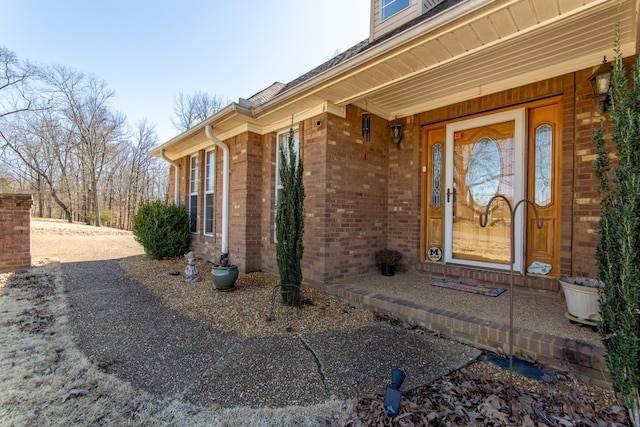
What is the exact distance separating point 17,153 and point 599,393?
100 ft

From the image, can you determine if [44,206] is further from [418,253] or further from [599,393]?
[599,393]

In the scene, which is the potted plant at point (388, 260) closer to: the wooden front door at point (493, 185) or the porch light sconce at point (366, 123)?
the wooden front door at point (493, 185)

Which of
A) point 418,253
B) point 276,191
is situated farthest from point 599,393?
point 276,191

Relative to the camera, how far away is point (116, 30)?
9398mm

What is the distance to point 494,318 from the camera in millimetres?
2871

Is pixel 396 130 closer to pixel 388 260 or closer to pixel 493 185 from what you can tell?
pixel 493 185

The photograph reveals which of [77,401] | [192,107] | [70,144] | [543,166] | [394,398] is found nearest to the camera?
→ [394,398]

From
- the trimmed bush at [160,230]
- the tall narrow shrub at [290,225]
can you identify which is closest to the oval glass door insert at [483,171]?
the tall narrow shrub at [290,225]

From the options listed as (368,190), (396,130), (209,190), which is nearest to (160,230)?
(209,190)

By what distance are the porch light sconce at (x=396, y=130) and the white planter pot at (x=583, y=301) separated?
310 centimetres

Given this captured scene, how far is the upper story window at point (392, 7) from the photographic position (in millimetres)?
4999

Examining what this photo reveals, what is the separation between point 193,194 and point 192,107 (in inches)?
676

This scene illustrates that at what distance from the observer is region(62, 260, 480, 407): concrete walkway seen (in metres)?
2.04

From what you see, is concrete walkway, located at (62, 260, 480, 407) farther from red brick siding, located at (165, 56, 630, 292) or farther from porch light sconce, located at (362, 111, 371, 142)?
porch light sconce, located at (362, 111, 371, 142)
